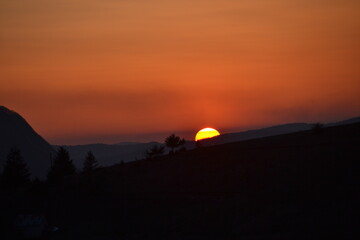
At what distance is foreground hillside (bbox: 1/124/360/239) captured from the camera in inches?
1060

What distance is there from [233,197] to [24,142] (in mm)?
147779

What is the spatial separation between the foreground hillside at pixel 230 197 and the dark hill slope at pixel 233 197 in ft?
0.19

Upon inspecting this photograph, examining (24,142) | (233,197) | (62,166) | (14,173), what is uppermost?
(24,142)

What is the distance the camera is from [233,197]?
114ft

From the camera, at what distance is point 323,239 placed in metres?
22.8

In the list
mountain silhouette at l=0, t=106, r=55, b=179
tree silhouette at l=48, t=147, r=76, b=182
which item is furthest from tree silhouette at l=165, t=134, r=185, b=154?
mountain silhouette at l=0, t=106, r=55, b=179

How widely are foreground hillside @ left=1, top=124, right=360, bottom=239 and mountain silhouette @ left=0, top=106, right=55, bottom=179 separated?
103 metres

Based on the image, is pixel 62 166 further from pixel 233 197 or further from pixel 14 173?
pixel 233 197

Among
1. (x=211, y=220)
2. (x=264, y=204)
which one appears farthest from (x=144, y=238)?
(x=264, y=204)

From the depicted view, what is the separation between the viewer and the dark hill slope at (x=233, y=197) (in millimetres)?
26859

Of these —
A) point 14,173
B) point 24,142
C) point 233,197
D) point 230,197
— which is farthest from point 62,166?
point 24,142

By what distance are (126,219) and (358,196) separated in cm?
1316

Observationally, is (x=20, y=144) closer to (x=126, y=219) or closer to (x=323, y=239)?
(x=126, y=219)

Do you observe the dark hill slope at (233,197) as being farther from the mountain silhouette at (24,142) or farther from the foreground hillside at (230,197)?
the mountain silhouette at (24,142)
